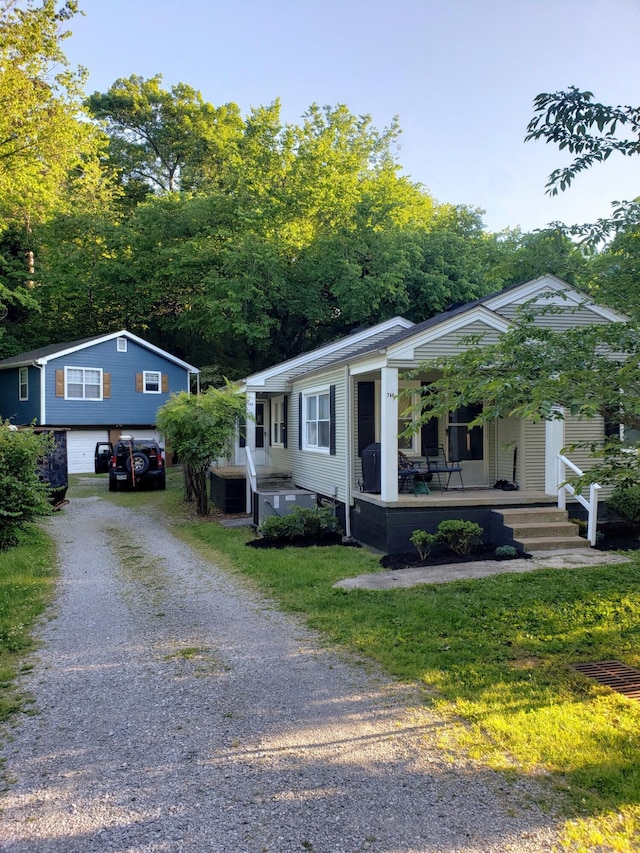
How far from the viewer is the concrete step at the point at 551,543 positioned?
872cm

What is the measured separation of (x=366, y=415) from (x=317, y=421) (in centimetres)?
157

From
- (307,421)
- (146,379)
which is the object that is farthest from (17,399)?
(307,421)

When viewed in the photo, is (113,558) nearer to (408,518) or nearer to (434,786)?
(408,518)

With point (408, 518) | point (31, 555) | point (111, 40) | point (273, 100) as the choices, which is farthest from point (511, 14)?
point (273, 100)

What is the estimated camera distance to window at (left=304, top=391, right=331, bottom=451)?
1243cm

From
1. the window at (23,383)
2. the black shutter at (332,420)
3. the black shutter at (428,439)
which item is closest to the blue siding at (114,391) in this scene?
the window at (23,383)

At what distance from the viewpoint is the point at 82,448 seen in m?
25.7

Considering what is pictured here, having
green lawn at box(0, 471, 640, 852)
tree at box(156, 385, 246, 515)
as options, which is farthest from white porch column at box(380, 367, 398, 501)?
tree at box(156, 385, 246, 515)


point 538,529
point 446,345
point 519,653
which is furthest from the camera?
point 446,345

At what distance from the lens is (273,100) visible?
28.5 metres

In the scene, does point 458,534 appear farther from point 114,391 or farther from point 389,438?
point 114,391

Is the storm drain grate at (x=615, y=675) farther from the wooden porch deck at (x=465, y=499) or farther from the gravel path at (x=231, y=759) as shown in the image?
the wooden porch deck at (x=465, y=499)

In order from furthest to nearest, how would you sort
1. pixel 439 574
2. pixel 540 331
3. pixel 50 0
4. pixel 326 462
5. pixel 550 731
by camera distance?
pixel 50 0 → pixel 326 462 → pixel 439 574 → pixel 540 331 → pixel 550 731

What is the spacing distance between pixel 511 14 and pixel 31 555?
9799 millimetres
